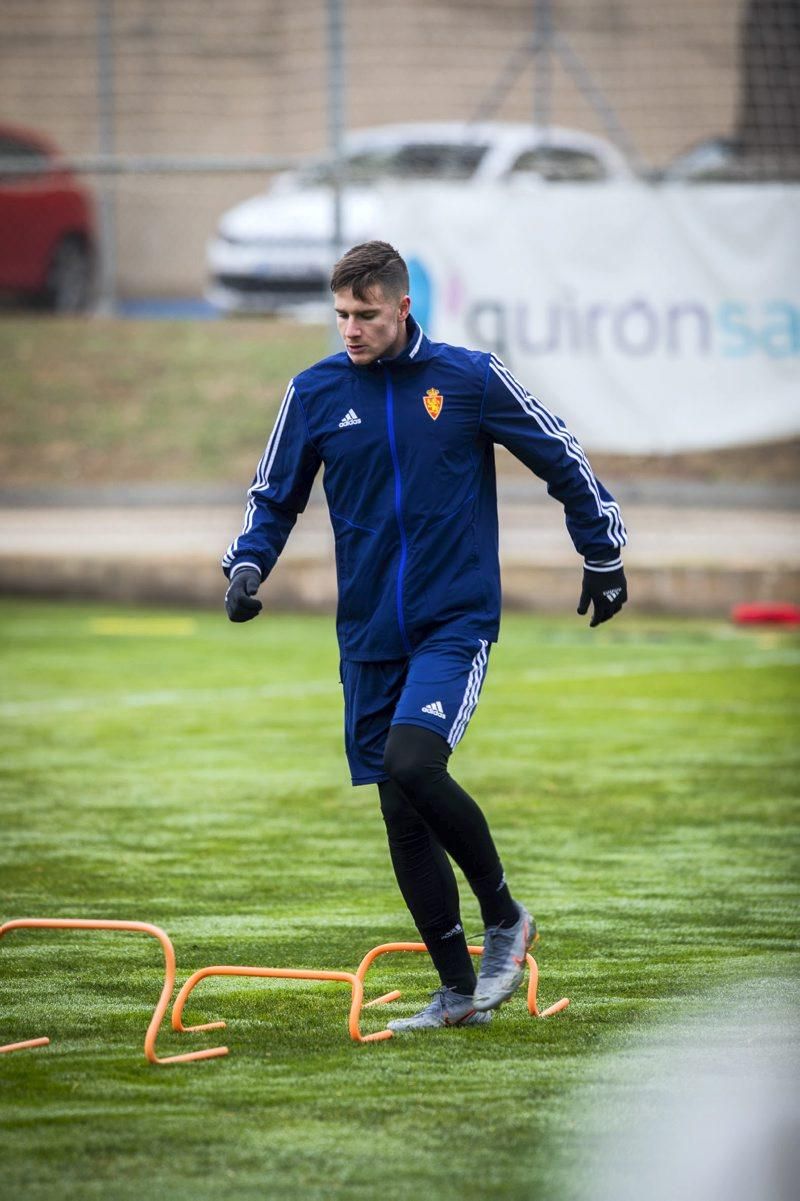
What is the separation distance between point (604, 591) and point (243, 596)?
2.96 ft

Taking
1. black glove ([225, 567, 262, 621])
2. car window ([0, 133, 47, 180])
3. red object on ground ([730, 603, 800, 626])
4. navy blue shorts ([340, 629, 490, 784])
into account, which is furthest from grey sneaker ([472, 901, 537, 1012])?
car window ([0, 133, 47, 180])

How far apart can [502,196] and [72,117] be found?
34.3 ft

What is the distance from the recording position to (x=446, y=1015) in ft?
17.1

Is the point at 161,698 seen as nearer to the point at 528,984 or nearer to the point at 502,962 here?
the point at 528,984

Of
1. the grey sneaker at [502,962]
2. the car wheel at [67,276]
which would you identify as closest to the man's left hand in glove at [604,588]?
the grey sneaker at [502,962]

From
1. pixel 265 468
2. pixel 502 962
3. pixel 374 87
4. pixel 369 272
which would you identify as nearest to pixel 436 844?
pixel 502 962

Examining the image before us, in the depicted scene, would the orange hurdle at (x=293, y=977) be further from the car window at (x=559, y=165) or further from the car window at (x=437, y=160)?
the car window at (x=437, y=160)

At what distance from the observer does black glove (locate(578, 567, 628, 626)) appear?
17.7ft

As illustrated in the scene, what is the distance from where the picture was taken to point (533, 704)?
10758mm

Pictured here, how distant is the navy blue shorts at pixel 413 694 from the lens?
203 inches

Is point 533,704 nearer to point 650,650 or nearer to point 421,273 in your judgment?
point 650,650

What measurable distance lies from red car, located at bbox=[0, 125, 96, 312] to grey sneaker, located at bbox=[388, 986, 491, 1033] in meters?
15.3

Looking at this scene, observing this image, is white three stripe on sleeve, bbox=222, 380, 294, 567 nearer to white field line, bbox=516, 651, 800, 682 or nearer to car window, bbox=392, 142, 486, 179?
white field line, bbox=516, 651, 800, 682

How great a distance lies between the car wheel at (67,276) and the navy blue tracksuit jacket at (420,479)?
15.6 m
